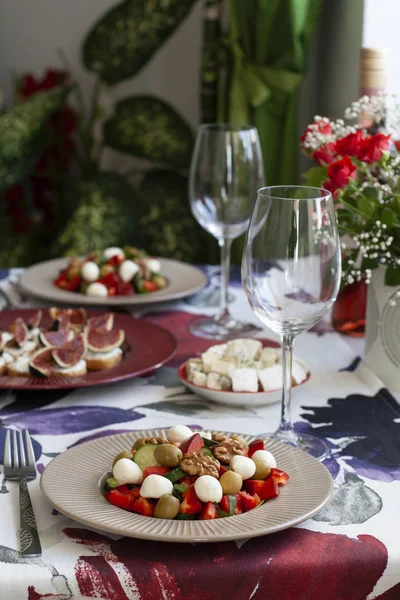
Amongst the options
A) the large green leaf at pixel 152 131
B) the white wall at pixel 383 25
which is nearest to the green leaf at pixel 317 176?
the white wall at pixel 383 25

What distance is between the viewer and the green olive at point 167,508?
927mm

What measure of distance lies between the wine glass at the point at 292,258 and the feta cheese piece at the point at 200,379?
0.79 feet

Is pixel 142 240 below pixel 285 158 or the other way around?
below

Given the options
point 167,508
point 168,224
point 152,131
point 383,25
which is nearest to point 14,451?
point 167,508

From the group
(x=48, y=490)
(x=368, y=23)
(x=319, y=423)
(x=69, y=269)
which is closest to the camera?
(x=48, y=490)

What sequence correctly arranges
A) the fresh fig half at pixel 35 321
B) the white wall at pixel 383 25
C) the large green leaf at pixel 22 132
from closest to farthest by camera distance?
the fresh fig half at pixel 35 321 → the white wall at pixel 383 25 → the large green leaf at pixel 22 132

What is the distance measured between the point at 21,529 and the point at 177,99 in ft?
11.0

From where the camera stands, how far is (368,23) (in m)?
2.76

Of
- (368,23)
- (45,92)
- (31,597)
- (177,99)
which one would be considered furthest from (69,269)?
(177,99)

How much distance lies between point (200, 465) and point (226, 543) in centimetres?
9

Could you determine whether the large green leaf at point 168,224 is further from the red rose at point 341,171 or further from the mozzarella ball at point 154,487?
the mozzarella ball at point 154,487

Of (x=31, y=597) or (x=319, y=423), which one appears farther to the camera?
(x=319, y=423)

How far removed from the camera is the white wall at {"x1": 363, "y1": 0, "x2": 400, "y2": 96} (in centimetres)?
262

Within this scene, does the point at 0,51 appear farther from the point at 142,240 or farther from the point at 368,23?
the point at 368,23
